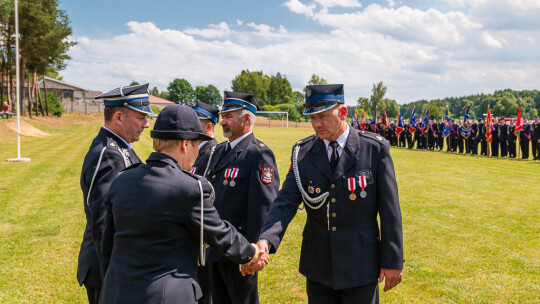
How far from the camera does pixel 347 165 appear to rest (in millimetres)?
3105

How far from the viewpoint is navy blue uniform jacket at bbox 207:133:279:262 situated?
12.6 ft

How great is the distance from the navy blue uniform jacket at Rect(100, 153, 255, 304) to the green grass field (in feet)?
10.5

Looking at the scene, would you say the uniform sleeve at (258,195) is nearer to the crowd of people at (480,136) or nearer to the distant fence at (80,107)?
the crowd of people at (480,136)

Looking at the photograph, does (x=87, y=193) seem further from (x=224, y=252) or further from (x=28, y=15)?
(x=28, y=15)

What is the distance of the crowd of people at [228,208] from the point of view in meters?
2.30

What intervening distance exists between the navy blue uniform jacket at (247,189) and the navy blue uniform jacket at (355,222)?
631mm

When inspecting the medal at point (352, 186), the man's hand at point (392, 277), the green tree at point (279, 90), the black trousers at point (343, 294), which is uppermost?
the green tree at point (279, 90)

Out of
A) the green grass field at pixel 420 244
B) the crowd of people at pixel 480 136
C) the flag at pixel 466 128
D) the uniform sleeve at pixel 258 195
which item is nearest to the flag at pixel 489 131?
the crowd of people at pixel 480 136

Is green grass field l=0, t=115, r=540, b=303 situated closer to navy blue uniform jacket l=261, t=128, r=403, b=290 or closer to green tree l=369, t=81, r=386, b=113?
navy blue uniform jacket l=261, t=128, r=403, b=290

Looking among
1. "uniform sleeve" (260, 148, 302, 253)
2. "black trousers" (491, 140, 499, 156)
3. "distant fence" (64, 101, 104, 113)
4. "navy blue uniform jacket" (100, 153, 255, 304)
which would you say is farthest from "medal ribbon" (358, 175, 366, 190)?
"distant fence" (64, 101, 104, 113)

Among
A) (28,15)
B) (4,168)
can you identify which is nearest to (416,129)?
(4,168)

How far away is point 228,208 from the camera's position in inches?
156

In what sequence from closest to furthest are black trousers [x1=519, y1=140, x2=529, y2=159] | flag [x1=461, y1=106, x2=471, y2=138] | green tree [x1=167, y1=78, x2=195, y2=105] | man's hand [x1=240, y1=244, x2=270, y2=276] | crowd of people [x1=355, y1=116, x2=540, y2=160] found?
man's hand [x1=240, y1=244, x2=270, y2=276], black trousers [x1=519, y1=140, x2=529, y2=159], crowd of people [x1=355, y1=116, x2=540, y2=160], flag [x1=461, y1=106, x2=471, y2=138], green tree [x1=167, y1=78, x2=195, y2=105]

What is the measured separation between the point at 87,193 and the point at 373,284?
2303mm
